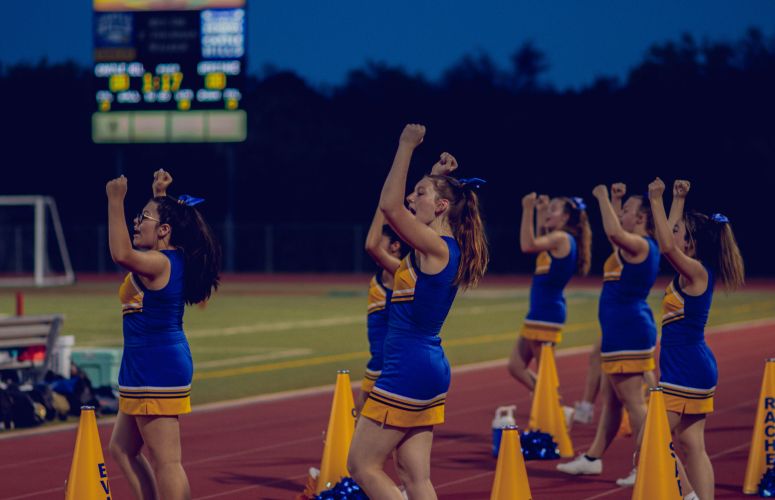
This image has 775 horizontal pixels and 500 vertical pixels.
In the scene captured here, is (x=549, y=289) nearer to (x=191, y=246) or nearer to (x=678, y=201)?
(x=678, y=201)

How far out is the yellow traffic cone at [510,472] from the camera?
6.67m

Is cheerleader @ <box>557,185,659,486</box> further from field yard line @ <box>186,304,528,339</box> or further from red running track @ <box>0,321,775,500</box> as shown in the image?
field yard line @ <box>186,304,528,339</box>

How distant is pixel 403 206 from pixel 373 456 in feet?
3.72

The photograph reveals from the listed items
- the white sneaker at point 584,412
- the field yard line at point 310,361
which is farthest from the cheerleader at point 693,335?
the field yard line at point 310,361

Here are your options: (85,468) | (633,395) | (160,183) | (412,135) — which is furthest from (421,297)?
(633,395)

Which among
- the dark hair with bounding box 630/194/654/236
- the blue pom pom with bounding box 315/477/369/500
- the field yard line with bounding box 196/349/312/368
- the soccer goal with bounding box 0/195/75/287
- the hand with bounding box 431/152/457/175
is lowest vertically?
the soccer goal with bounding box 0/195/75/287

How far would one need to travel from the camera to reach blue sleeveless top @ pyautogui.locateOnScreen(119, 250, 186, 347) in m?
6.68

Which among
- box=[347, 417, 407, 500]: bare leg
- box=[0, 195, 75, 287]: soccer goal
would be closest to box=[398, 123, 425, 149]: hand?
box=[347, 417, 407, 500]: bare leg

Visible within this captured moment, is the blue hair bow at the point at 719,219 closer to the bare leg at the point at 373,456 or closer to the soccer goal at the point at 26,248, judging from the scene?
the bare leg at the point at 373,456

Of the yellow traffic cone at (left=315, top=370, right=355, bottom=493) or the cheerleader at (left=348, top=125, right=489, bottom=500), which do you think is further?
the yellow traffic cone at (left=315, top=370, right=355, bottom=493)

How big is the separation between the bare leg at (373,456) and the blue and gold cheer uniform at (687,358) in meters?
2.21

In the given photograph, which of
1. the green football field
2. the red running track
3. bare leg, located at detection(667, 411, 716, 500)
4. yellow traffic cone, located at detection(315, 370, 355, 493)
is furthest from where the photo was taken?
the green football field

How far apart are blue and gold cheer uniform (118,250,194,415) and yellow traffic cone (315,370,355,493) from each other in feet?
5.97

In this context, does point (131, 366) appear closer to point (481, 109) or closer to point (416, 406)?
point (416, 406)
